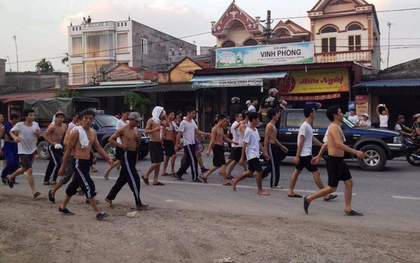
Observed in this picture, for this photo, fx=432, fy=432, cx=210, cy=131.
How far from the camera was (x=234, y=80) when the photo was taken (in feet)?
70.1

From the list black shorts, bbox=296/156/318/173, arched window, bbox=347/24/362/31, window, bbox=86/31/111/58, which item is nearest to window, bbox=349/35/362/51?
arched window, bbox=347/24/362/31

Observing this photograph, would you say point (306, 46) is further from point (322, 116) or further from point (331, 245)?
point (331, 245)

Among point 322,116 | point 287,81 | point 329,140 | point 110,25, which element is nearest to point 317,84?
point 287,81

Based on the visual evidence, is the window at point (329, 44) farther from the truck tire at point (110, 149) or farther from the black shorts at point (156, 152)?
the black shorts at point (156, 152)

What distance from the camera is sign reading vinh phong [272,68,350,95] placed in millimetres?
20797

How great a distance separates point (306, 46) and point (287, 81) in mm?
2009

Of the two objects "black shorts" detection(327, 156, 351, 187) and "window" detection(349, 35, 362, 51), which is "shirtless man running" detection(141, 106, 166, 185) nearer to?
"black shorts" detection(327, 156, 351, 187)

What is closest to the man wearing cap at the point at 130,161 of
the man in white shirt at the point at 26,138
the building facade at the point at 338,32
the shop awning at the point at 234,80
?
the man in white shirt at the point at 26,138

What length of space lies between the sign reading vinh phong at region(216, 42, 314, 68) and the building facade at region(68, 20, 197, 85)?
62.7 ft

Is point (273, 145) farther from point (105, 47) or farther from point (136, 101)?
point (105, 47)

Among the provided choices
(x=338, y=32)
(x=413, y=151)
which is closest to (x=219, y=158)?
(x=413, y=151)

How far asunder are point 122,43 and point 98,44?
243 centimetres

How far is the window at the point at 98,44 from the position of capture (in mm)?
41969

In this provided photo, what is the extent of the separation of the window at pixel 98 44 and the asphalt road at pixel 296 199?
32321 millimetres
